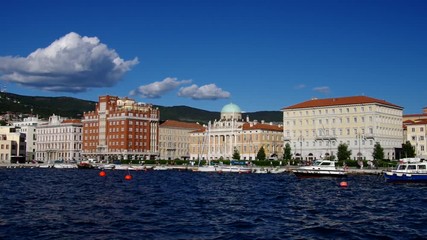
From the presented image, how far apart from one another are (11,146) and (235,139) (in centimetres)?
7147

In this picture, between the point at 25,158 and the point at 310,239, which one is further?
the point at 25,158

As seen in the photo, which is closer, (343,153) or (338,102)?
(343,153)

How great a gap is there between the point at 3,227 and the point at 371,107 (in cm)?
11608

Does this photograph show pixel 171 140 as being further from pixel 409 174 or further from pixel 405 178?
pixel 409 174

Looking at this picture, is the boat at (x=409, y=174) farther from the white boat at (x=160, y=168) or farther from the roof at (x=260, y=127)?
the roof at (x=260, y=127)

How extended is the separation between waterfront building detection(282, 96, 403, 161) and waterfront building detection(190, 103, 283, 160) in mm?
9464

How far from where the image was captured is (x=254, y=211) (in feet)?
131

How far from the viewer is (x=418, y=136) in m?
147

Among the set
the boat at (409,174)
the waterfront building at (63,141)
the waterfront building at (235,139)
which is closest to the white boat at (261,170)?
the waterfront building at (235,139)

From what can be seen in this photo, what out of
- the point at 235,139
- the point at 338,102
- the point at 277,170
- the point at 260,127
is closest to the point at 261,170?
the point at 277,170

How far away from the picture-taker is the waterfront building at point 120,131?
174 m

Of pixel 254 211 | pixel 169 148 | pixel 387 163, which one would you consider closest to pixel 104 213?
pixel 254 211

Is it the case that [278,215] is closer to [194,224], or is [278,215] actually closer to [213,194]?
[194,224]

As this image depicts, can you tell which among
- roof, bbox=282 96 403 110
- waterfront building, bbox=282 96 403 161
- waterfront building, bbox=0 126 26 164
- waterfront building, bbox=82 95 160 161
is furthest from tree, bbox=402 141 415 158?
waterfront building, bbox=0 126 26 164
